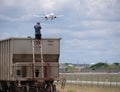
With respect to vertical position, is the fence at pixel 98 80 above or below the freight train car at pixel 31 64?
below

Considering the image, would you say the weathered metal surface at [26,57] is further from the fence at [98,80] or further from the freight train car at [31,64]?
the fence at [98,80]

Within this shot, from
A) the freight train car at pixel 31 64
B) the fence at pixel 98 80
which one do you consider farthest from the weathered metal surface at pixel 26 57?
the fence at pixel 98 80

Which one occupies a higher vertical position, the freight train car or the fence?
the freight train car

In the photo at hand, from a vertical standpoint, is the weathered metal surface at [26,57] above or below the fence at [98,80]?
above

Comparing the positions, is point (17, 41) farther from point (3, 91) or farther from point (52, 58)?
point (3, 91)

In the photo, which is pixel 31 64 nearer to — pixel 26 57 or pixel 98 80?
pixel 26 57

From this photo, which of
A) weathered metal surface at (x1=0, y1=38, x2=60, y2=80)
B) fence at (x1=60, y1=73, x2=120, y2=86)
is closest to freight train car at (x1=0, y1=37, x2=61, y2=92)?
weathered metal surface at (x1=0, y1=38, x2=60, y2=80)

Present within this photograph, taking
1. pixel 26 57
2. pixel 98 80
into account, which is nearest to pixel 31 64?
pixel 26 57

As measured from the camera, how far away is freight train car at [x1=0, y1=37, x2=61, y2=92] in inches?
1056

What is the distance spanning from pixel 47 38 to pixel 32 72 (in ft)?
6.98

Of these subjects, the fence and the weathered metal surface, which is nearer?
the weathered metal surface

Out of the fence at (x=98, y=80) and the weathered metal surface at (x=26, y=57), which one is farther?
the fence at (x=98, y=80)

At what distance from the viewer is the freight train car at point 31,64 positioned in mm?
26828

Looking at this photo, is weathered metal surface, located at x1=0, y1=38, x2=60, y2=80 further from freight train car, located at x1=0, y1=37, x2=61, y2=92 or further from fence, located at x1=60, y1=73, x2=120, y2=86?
fence, located at x1=60, y1=73, x2=120, y2=86
